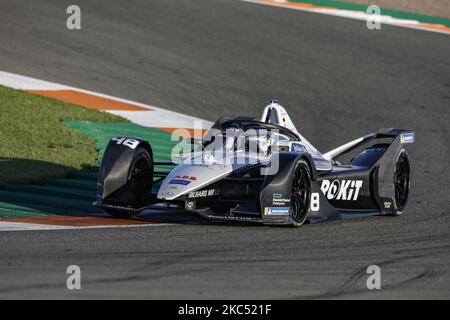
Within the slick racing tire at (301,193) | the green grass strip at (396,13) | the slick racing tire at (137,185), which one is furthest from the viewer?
the green grass strip at (396,13)

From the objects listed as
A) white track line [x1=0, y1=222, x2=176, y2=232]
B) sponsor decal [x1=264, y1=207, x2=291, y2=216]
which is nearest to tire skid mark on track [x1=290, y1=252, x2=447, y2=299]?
sponsor decal [x1=264, y1=207, x2=291, y2=216]

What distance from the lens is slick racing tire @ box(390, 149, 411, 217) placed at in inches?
426

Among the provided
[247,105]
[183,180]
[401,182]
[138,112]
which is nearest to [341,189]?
[401,182]

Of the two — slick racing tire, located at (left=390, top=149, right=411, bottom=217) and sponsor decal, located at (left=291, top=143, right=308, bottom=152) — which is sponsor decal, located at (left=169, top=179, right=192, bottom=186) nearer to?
sponsor decal, located at (left=291, top=143, right=308, bottom=152)

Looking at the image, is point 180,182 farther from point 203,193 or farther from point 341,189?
point 341,189

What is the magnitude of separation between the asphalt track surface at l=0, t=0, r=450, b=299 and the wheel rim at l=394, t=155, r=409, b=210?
0.16m

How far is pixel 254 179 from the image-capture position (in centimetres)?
923

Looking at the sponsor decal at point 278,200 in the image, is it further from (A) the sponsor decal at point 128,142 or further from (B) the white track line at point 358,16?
(B) the white track line at point 358,16

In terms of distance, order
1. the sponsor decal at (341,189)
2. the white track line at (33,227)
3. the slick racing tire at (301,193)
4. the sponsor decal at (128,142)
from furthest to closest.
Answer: the sponsor decal at (341,189) → the sponsor decal at (128,142) → the slick racing tire at (301,193) → the white track line at (33,227)

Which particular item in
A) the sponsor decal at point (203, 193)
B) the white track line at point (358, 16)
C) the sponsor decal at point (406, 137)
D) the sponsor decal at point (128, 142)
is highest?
the white track line at point (358, 16)

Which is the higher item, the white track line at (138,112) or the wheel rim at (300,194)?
the white track line at (138,112)

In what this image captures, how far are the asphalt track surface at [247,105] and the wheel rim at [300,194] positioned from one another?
6.6 inches

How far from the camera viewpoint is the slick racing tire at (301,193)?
9.39 m

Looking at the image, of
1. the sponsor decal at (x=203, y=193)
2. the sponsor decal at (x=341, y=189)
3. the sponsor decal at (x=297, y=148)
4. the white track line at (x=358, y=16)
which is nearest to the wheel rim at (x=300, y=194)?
the sponsor decal at (x=341, y=189)
